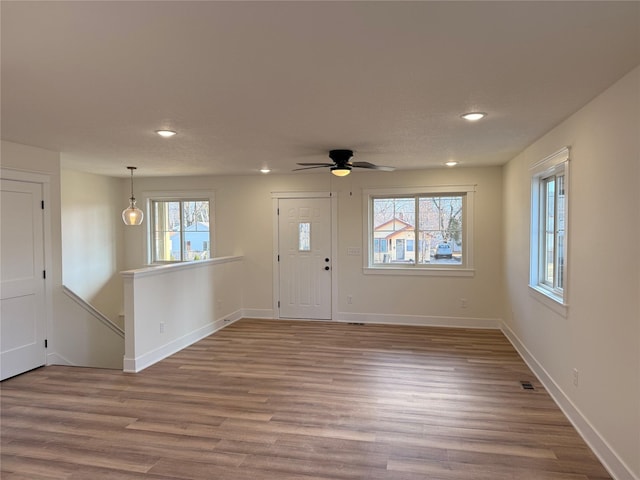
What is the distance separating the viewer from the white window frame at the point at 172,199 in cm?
693

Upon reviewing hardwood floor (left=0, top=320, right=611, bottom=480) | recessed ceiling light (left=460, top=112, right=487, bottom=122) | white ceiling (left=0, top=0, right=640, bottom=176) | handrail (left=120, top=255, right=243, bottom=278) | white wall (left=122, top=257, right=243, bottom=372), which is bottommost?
hardwood floor (left=0, top=320, right=611, bottom=480)

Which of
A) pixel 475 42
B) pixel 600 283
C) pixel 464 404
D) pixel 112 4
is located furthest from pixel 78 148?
pixel 600 283

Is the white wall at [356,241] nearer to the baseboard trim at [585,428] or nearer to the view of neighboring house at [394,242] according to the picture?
the view of neighboring house at [394,242]

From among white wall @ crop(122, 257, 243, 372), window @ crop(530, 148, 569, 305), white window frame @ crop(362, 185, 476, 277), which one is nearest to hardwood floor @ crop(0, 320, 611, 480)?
white wall @ crop(122, 257, 243, 372)

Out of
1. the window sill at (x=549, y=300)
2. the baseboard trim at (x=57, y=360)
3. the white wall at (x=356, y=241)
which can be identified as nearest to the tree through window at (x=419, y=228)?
the white wall at (x=356, y=241)

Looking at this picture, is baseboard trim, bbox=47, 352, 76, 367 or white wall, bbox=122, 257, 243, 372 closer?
white wall, bbox=122, 257, 243, 372

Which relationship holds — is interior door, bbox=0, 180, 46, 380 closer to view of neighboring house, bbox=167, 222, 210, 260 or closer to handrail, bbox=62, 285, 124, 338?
handrail, bbox=62, 285, 124, 338

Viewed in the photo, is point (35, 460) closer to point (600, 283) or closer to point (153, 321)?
point (153, 321)

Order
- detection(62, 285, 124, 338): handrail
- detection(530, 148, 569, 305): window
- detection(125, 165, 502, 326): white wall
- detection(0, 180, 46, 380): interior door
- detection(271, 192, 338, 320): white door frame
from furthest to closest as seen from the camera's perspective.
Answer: detection(271, 192, 338, 320): white door frame → detection(125, 165, 502, 326): white wall → detection(62, 285, 124, 338): handrail → detection(0, 180, 46, 380): interior door → detection(530, 148, 569, 305): window

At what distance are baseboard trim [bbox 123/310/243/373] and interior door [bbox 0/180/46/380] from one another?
1.05 meters

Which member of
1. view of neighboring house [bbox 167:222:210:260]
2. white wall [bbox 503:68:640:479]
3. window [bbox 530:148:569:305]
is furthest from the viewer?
view of neighboring house [bbox 167:222:210:260]

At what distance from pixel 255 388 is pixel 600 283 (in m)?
2.91

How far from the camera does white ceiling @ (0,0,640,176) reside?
1678 millimetres

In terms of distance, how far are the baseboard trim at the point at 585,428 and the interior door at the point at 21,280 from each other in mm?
5107
